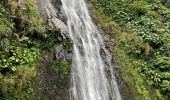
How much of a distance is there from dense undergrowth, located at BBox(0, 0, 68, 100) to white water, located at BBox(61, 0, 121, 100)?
2.53 feet

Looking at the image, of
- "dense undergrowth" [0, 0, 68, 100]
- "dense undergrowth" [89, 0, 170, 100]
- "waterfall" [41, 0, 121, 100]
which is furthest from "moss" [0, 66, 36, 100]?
"dense undergrowth" [89, 0, 170, 100]

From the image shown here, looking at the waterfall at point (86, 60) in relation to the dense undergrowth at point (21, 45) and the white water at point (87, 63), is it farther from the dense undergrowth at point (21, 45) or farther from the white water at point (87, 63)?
the dense undergrowth at point (21, 45)

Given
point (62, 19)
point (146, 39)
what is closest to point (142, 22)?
point (146, 39)

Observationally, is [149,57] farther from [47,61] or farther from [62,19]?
[47,61]

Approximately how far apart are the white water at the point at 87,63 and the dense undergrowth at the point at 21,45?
2.53 feet

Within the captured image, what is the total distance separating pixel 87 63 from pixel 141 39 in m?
3.95

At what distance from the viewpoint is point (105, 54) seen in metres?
12.6

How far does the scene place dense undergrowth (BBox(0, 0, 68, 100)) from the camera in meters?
9.09

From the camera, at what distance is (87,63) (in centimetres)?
1161

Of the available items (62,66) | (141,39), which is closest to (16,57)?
(62,66)

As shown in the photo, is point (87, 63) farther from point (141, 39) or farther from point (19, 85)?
point (141, 39)

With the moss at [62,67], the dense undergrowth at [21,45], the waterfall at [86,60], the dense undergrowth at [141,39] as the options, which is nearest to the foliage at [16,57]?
the dense undergrowth at [21,45]

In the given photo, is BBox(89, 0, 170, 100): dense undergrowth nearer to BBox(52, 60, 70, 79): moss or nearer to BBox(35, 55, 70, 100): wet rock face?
BBox(52, 60, 70, 79): moss

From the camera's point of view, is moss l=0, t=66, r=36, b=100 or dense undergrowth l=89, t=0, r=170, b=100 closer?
moss l=0, t=66, r=36, b=100
